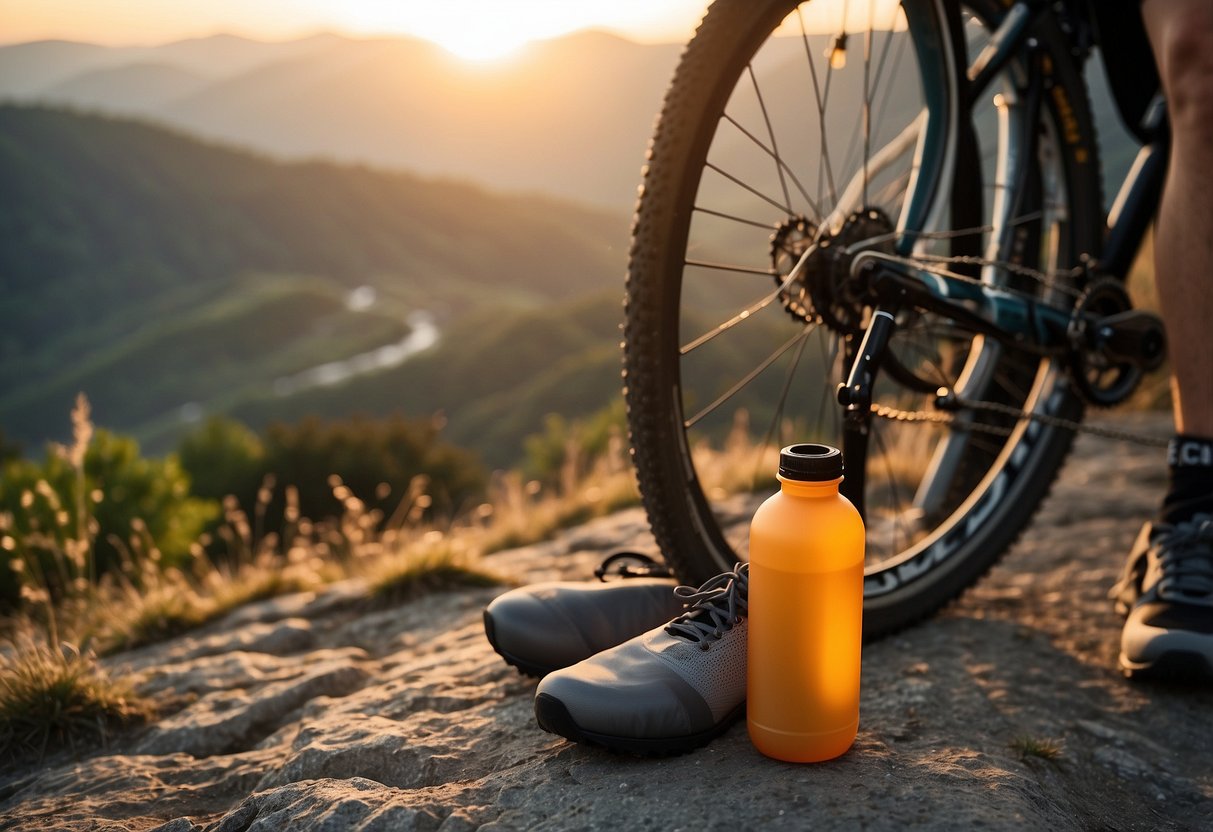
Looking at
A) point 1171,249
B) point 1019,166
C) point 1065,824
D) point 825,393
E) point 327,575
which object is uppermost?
point 1019,166

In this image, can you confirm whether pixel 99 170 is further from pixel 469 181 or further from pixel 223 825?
pixel 223 825

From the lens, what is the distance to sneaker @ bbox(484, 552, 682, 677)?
1794 mm

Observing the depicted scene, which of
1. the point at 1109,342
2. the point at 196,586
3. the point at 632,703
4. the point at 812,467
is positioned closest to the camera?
the point at 812,467

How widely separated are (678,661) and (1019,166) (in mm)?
1597

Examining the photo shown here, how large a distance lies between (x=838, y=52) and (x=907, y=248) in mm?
A: 450

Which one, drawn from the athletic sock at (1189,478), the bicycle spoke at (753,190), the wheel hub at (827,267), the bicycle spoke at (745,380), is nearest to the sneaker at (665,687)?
the bicycle spoke at (745,380)

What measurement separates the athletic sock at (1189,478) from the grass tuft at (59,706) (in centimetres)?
230

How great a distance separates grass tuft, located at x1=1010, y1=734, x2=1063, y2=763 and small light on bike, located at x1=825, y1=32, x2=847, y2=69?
1.36 metres

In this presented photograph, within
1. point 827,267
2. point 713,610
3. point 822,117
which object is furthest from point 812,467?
point 822,117

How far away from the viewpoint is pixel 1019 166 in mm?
2350

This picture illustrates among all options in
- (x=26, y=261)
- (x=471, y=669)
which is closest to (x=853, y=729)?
(x=471, y=669)

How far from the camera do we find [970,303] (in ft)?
6.68

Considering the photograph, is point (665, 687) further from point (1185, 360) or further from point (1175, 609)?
point (1185, 360)

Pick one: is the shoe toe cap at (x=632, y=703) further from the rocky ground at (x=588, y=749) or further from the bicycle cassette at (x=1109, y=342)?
the bicycle cassette at (x=1109, y=342)
